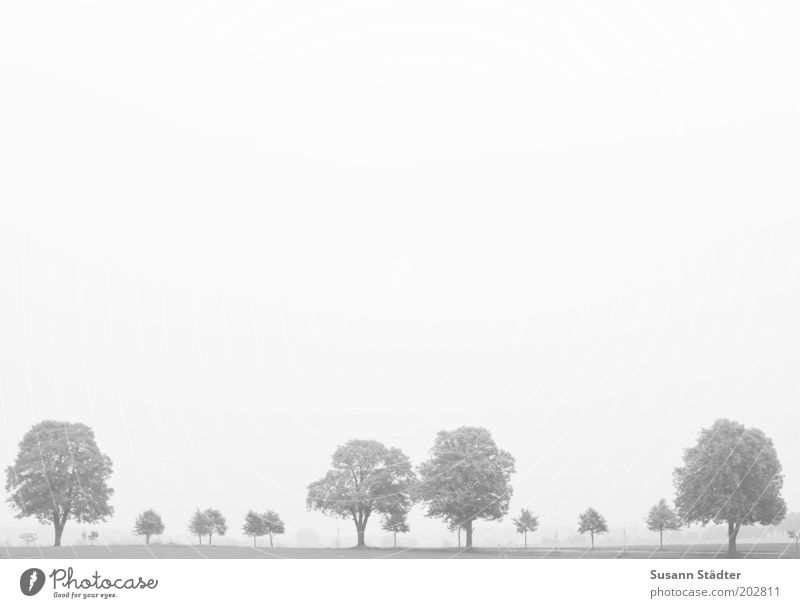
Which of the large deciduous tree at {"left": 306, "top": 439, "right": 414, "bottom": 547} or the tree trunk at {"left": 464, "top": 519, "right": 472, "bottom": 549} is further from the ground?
the large deciduous tree at {"left": 306, "top": 439, "right": 414, "bottom": 547}

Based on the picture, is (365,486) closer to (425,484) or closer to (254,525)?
(425,484)

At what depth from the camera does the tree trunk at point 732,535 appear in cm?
3234

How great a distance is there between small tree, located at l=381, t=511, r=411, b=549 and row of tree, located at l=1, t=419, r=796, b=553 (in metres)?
0.05

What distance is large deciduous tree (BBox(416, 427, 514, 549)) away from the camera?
3934 centimetres

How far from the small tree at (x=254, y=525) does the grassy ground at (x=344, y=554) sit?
2017mm

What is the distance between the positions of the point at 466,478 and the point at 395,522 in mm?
4026

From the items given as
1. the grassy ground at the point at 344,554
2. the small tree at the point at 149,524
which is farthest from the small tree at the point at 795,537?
the small tree at the point at 149,524

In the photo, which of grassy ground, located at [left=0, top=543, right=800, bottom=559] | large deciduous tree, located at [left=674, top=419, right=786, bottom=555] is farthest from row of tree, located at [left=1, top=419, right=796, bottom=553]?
grassy ground, located at [left=0, top=543, right=800, bottom=559]

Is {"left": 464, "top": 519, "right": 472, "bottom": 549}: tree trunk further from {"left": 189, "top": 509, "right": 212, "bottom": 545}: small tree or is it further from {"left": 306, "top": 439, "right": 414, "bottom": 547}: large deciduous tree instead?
{"left": 189, "top": 509, "right": 212, "bottom": 545}: small tree

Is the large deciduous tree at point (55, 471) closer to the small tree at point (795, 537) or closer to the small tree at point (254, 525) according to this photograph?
the small tree at point (254, 525)

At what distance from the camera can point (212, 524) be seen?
110 ft
